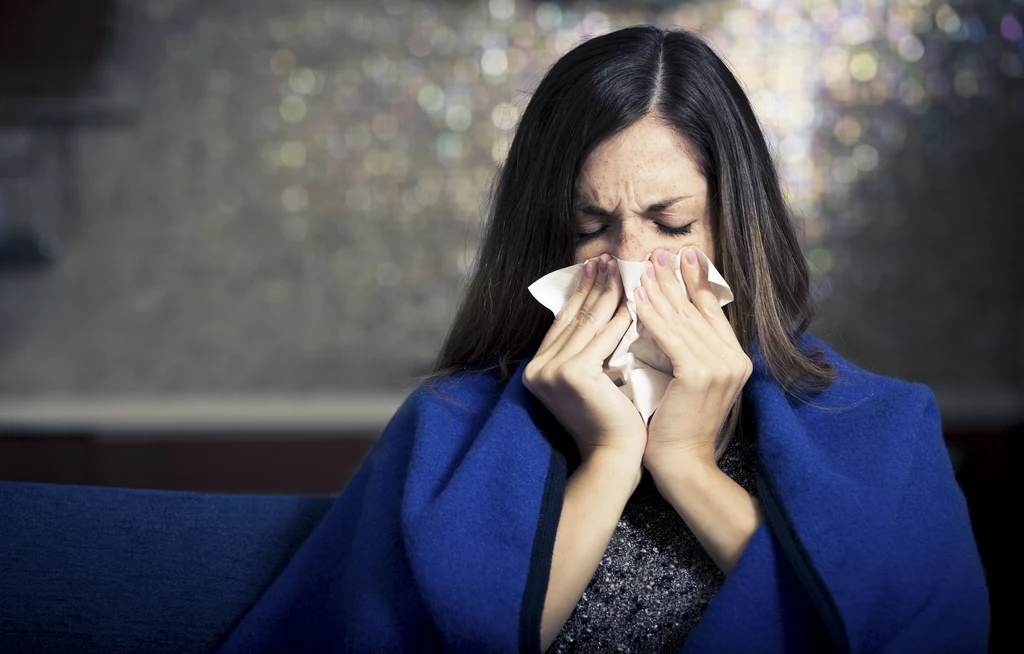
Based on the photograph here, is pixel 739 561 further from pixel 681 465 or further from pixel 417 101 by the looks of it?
pixel 417 101

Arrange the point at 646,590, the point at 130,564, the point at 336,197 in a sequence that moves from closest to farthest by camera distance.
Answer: the point at 646,590 → the point at 130,564 → the point at 336,197

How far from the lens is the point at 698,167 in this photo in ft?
3.91

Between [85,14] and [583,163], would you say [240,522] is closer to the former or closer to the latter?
[583,163]

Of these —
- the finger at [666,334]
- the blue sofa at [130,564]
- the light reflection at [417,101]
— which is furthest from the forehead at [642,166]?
the light reflection at [417,101]

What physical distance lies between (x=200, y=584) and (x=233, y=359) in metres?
2.09

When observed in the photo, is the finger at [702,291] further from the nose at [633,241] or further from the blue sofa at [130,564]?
the blue sofa at [130,564]

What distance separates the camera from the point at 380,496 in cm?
116

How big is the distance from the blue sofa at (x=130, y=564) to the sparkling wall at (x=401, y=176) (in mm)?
1948

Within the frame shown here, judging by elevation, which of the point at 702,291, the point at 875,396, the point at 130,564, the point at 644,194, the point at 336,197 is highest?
the point at 644,194

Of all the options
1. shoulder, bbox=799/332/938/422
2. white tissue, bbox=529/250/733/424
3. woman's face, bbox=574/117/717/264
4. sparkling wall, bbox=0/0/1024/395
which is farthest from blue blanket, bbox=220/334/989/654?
sparkling wall, bbox=0/0/1024/395

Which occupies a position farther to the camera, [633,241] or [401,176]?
[401,176]

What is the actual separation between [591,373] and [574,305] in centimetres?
11

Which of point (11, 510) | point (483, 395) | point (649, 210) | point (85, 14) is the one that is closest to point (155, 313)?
point (85, 14)

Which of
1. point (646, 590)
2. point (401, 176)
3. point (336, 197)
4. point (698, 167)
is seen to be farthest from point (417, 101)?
point (646, 590)
